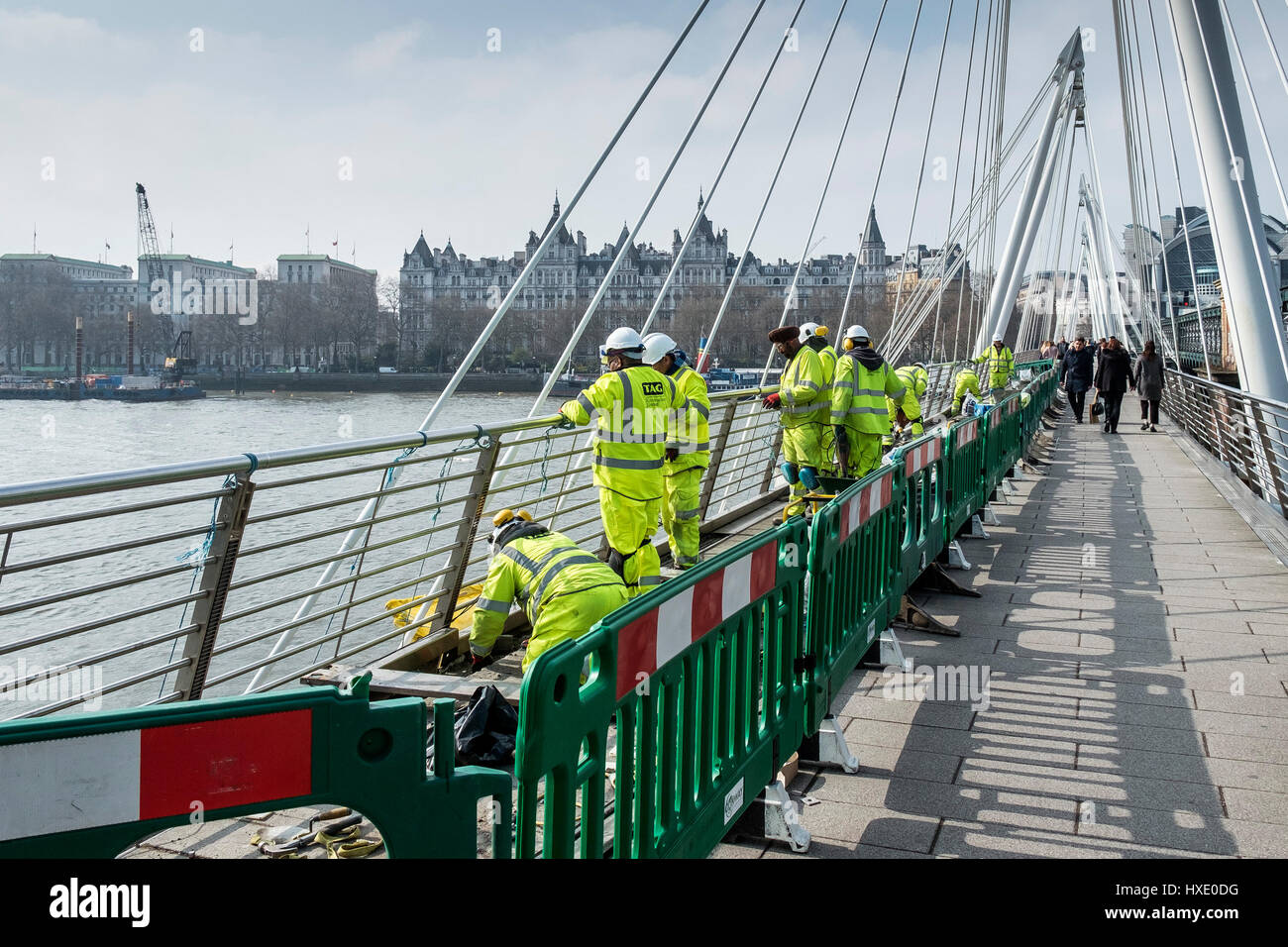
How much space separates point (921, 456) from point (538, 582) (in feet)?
10.8

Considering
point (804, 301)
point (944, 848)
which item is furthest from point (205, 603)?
point (804, 301)

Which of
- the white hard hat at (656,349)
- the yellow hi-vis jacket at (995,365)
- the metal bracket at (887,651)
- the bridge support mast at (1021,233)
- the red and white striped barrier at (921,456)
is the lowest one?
the metal bracket at (887,651)

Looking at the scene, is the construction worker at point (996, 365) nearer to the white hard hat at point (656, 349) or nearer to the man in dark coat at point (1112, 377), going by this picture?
the man in dark coat at point (1112, 377)

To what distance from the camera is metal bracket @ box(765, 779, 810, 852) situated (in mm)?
3508

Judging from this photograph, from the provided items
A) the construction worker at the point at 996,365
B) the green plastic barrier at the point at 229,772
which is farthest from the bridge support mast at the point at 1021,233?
the green plastic barrier at the point at 229,772

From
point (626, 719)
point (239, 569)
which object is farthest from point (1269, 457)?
point (239, 569)

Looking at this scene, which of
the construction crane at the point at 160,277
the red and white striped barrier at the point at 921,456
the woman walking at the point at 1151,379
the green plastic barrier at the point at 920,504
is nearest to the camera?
the green plastic barrier at the point at 920,504

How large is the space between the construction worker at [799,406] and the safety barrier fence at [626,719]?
2.69 meters

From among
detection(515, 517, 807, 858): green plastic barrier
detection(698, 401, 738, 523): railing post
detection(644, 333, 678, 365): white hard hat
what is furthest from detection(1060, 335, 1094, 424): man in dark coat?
detection(515, 517, 807, 858): green plastic barrier

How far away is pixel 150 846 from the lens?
10.9ft

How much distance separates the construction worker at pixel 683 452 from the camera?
22.9 ft

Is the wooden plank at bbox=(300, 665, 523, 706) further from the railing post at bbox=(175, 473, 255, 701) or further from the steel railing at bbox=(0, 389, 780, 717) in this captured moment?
the railing post at bbox=(175, 473, 255, 701)
